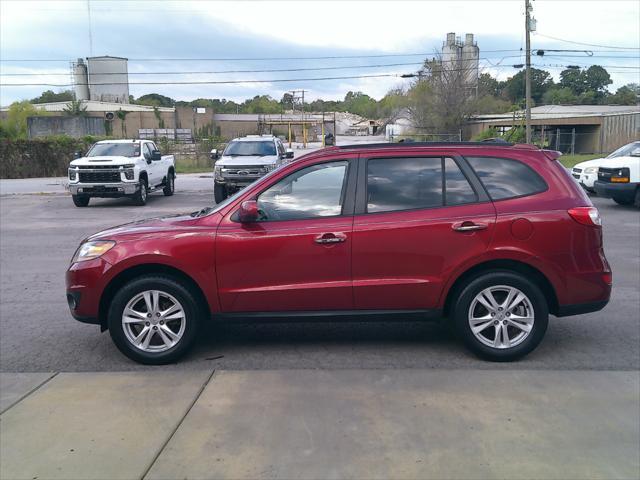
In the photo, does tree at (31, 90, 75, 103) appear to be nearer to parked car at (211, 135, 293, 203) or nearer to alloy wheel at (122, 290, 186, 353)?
parked car at (211, 135, 293, 203)

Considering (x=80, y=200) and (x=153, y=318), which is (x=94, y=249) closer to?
(x=153, y=318)

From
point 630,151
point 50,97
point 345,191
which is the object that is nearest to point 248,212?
point 345,191

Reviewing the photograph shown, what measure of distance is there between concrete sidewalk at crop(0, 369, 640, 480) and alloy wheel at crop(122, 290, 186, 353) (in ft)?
0.92

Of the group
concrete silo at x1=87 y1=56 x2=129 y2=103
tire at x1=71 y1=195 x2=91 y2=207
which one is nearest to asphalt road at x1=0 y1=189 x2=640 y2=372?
tire at x1=71 y1=195 x2=91 y2=207

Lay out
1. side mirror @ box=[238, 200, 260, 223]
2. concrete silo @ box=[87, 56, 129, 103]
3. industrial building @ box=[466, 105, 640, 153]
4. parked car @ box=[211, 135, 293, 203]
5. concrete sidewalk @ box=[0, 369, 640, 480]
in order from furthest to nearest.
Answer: concrete silo @ box=[87, 56, 129, 103] < industrial building @ box=[466, 105, 640, 153] < parked car @ box=[211, 135, 293, 203] < side mirror @ box=[238, 200, 260, 223] < concrete sidewalk @ box=[0, 369, 640, 480]

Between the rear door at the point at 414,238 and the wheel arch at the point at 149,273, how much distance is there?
1.31 m

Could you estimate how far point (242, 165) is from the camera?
19016 mm

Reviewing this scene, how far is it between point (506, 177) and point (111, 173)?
14928mm

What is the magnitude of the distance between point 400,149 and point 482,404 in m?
2.26

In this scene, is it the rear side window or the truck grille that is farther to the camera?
the truck grille

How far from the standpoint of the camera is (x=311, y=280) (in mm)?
5281

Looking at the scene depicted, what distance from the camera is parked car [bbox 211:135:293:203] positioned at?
62.4 feet

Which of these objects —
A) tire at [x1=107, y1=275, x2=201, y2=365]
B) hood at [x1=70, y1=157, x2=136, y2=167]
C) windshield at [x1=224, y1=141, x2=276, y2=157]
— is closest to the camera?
tire at [x1=107, y1=275, x2=201, y2=365]

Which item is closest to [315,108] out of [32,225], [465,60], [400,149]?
[465,60]
